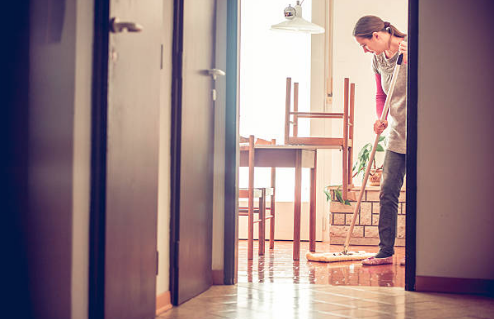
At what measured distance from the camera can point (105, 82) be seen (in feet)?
5.87

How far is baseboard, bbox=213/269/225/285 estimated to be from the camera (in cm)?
306

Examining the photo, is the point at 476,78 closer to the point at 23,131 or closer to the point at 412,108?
the point at 412,108

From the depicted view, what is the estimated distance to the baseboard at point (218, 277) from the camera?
3.06 meters

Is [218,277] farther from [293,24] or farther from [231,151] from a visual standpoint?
[293,24]

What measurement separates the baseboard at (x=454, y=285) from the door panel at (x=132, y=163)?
1.39 m

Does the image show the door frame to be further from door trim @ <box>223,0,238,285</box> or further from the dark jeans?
the dark jeans

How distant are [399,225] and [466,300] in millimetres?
2326

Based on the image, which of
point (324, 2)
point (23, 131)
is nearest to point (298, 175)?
point (324, 2)

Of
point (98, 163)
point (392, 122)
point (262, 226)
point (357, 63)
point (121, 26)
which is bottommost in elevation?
point (262, 226)

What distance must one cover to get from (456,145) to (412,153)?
0.69 feet

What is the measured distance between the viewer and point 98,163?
1.78 metres

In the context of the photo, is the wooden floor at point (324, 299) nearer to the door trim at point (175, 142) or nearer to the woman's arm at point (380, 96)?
the door trim at point (175, 142)


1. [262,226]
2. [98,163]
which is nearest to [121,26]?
[98,163]

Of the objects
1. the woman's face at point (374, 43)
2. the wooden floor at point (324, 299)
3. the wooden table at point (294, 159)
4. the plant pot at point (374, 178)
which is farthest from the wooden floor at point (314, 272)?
the woman's face at point (374, 43)
